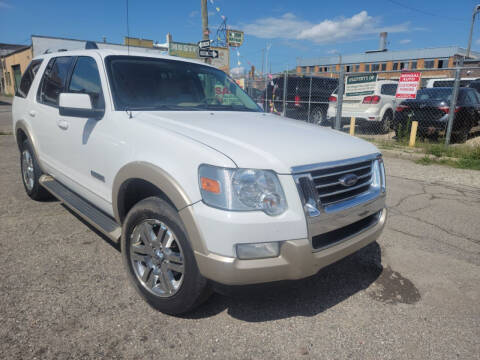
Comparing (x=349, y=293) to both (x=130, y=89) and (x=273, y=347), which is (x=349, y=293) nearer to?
(x=273, y=347)

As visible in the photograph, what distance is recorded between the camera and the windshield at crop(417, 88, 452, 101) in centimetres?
930

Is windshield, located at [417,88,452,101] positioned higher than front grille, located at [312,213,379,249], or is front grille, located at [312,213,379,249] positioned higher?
windshield, located at [417,88,452,101]

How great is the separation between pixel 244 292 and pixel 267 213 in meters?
0.48

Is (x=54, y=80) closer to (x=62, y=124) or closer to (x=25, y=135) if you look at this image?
(x=62, y=124)

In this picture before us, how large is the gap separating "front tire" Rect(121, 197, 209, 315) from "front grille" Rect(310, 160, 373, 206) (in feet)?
2.85

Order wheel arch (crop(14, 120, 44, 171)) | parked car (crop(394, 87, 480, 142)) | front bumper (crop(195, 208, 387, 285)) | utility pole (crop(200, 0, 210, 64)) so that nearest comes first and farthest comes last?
front bumper (crop(195, 208, 387, 285))
wheel arch (crop(14, 120, 44, 171))
parked car (crop(394, 87, 480, 142))
utility pole (crop(200, 0, 210, 64))

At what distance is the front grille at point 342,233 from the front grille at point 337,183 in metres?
0.21

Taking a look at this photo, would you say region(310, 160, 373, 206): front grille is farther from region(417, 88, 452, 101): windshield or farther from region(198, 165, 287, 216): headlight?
region(417, 88, 452, 101): windshield

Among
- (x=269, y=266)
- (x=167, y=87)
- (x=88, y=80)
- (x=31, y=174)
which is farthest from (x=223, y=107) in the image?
(x=31, y=174)

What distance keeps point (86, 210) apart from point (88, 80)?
47.2 inches

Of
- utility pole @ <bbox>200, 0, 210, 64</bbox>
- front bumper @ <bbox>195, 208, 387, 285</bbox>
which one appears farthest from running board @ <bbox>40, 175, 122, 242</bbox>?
utility pole @ <bbox>200, 0, 210, 64</bbox>

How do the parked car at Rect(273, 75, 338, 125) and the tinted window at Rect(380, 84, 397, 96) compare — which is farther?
the parked car at Rect(273, 75, 338, 125)

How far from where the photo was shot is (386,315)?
2.43m

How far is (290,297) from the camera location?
2609mm
